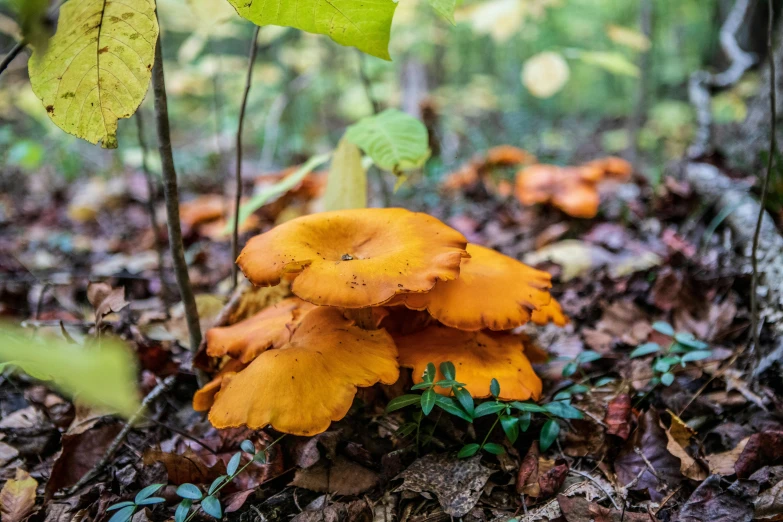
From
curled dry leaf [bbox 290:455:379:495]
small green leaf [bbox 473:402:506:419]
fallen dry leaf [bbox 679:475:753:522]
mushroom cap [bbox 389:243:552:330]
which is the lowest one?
curled dry leaf [bbox 290:455:379:495]

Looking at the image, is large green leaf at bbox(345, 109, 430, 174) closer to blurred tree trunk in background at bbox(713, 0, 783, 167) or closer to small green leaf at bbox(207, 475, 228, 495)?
small green leaf at bbox(207, 475, 228, 495)

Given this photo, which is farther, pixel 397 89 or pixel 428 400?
pixel 397 89

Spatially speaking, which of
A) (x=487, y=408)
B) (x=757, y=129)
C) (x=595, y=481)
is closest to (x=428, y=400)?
(x=487, y=408)

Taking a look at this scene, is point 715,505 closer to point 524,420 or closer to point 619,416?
point 619,416

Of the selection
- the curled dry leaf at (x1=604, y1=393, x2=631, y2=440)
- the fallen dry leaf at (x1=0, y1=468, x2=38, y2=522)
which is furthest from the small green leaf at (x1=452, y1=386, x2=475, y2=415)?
the fallen dry leaf at (x1=0, y1=468, x2=38, y2=522)

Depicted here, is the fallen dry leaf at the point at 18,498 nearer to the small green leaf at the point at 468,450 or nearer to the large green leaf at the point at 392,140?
the small green leaf at the point at 468,450

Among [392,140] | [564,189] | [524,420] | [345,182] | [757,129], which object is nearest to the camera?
[524,420]

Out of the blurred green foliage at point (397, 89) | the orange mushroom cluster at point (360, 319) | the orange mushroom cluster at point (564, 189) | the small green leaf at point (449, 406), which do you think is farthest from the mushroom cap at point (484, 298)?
the orange mushroom cluster at point (564, 189)
